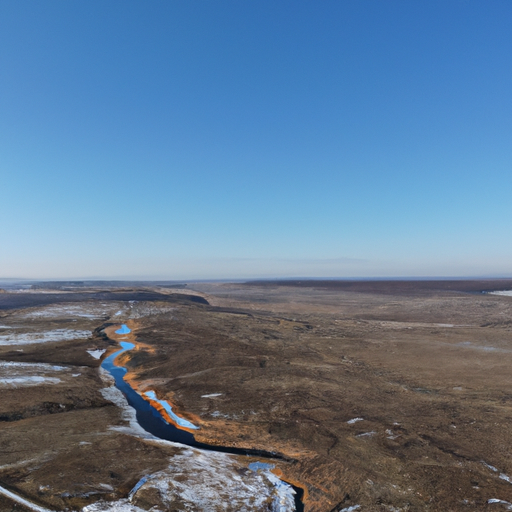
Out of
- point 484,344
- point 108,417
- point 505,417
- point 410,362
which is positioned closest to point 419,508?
point 505,417

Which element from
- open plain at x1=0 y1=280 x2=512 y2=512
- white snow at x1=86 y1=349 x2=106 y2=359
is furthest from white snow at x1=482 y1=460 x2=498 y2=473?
white snow at x1=86 y1=349 x2=106 y2=359

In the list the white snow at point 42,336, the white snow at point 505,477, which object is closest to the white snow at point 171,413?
the white snow at point 505,477

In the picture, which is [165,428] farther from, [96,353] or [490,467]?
[96,353]

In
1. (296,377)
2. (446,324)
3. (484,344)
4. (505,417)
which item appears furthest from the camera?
(446,324)

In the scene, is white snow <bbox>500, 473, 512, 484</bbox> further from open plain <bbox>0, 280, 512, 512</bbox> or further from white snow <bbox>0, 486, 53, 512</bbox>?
white snow <bbox>0, 486, 53, 512</bbox>

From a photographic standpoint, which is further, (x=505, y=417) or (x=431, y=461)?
(x=505, y=417)

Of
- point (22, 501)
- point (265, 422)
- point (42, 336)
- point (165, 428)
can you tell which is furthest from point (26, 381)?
point (42, 336)

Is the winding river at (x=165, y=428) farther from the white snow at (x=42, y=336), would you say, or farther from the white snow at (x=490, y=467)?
the white snow at (x=42, y=336)

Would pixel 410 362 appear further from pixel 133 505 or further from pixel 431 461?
pixel 133 505
